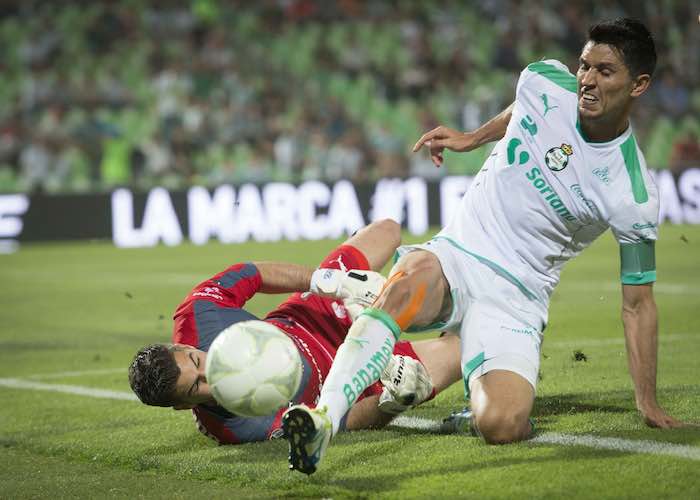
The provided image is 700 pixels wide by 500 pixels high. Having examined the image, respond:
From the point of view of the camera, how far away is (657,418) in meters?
5.05

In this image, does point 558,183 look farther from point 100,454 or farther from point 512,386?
point 100,454

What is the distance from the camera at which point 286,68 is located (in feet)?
76.7

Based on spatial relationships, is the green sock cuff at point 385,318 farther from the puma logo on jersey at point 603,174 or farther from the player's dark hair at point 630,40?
the player's dark hair at point 630,40

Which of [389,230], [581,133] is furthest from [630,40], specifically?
[389,230]

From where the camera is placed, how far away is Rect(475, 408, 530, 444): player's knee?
16.0ft

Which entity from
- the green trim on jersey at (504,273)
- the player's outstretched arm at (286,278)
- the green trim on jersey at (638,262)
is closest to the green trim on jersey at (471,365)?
the green trim on jersey at (504,273)

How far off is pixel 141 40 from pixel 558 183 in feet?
63.0

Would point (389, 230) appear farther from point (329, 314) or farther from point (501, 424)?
point (501, 424)

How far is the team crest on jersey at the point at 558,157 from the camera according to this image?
5.23 m

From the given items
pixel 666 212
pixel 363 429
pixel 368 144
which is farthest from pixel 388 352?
pixel 368 144

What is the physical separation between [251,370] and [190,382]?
0.55 m

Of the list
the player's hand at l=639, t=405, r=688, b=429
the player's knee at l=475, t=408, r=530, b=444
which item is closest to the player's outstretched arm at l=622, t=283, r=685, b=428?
the player's hand at l=639, t=405, r=688, b=429

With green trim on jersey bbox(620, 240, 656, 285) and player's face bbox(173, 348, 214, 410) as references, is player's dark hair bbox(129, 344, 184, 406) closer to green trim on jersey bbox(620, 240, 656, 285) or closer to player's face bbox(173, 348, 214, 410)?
player's face bbox(173, 348, 214, 410)

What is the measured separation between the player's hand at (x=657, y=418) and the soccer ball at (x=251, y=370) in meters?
1.56
